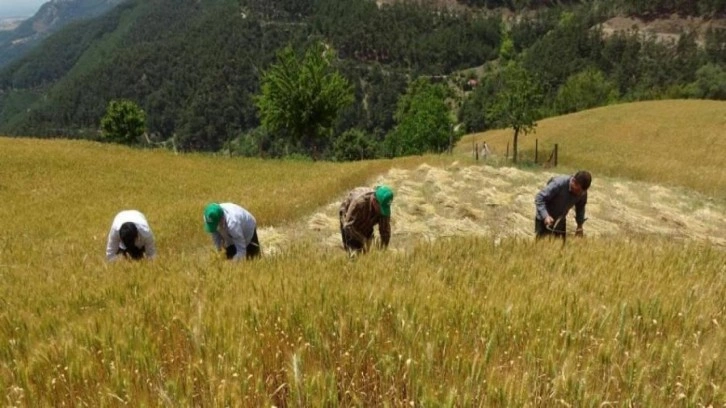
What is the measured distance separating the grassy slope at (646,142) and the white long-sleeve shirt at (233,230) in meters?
26.9

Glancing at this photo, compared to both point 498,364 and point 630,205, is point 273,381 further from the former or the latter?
point 630,205

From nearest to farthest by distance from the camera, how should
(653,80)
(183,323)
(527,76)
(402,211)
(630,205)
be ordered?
(183,323) < (402,211) < (630,205) < (527,76) < (653,80)

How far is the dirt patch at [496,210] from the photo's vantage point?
15.1 meters

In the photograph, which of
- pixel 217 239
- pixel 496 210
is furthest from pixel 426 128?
pixel 217 239

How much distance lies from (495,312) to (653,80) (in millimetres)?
157356

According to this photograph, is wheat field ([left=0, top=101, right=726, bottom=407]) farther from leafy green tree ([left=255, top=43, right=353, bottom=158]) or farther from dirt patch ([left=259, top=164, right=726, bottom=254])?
leafy green tree ([left=255, top=43, right=353, bottom=158])

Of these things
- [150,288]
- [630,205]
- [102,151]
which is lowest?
[630,205]

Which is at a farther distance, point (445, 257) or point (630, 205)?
point (630, 205)

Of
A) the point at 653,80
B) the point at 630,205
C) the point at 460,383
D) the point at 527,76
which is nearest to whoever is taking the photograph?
the point at 460,383

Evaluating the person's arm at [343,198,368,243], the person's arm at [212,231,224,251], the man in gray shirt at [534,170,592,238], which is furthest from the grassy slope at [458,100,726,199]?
the person's arm at [212,231,224,251]

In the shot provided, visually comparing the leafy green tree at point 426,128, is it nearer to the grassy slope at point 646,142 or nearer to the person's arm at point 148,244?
the grassy slope at point 646,142

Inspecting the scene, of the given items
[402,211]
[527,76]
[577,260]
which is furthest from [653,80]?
[577,260]

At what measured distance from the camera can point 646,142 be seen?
47.6m

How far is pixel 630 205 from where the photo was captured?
21.3m
